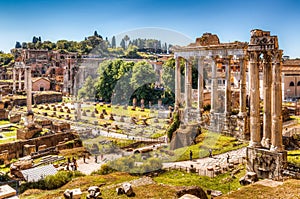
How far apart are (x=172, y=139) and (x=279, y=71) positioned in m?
9.24

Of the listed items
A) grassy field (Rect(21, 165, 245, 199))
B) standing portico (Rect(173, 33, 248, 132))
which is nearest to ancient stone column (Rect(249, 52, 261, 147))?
grassy field (Rect(21, 165, 245, 199))

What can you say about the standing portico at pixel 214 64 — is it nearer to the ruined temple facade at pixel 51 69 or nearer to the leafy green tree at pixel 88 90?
the leafy green tree at pixel 88 90

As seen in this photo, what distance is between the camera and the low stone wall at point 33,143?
20.7 metres

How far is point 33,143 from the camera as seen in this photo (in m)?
22.0

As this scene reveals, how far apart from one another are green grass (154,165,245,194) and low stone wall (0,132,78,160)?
1146cm

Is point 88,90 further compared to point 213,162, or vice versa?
point 88,90

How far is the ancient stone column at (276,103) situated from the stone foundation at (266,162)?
26 cm

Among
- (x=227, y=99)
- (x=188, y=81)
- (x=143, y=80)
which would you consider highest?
(x=143, y=80)

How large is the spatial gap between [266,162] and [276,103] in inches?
85.0

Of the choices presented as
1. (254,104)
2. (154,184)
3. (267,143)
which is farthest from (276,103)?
(154,184)

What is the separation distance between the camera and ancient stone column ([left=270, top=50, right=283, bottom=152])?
11.6m

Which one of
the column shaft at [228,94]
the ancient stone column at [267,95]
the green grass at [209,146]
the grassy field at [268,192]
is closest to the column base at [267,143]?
the ancient stone column at [267,95]

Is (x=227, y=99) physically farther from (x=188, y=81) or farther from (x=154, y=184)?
(x=154, y=184)

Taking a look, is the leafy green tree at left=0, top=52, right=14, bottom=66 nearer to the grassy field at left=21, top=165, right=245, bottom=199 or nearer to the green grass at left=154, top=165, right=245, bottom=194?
the green grass at left=154, top=165, right=245, bottom=194
